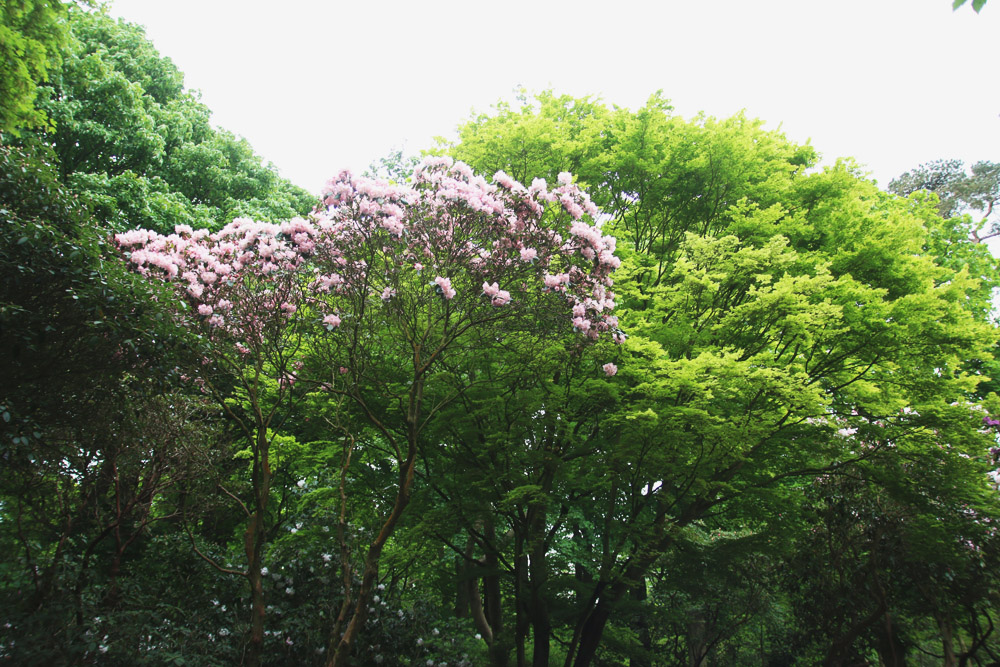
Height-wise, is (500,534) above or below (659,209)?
below

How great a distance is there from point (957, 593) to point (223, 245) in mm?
10230

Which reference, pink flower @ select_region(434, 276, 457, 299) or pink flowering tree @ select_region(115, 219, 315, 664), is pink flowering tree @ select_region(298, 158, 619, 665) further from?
pink flowering tree @ select_region(115, 219, 315, 664)

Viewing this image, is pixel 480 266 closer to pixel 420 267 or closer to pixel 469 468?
pixel 420 267

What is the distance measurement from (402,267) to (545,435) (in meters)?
3.02

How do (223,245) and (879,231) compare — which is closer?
Answer: (223,245)

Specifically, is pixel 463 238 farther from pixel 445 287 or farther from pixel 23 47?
pixel 23 47

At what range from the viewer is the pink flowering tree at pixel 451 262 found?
218 inches

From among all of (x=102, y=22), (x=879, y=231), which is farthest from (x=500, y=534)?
(x=102, y=22)

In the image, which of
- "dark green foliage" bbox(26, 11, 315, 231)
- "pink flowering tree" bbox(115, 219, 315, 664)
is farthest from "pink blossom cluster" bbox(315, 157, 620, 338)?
"dark green foliage" bbox(26, 11, 315, 231)

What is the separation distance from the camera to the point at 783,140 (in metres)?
9.72

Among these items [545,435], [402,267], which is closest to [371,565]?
[545,435]

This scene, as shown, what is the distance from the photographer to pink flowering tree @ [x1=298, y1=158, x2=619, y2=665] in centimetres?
554

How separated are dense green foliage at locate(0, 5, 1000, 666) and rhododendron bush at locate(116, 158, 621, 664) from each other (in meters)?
0.17

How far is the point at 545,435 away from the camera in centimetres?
741
